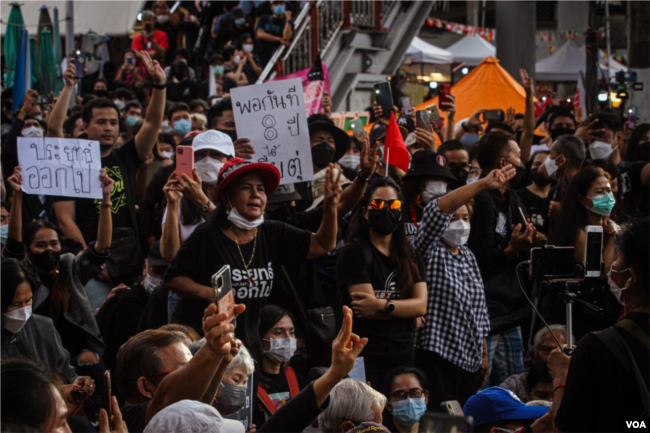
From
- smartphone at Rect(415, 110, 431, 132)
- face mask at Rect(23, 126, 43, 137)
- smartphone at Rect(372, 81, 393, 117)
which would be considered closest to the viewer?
smartphone at Rect(372, 81, 393, 117)

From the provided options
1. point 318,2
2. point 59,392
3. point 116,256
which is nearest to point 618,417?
point 59,392

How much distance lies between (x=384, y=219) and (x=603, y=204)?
1617mm

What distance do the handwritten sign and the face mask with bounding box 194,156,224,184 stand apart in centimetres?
84

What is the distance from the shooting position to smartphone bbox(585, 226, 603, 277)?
4.21 m

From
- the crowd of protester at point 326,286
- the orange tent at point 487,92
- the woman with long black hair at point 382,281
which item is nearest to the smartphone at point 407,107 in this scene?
the crowd of protester at point 326,286

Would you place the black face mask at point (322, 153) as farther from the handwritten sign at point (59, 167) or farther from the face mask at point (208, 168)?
the handwritten sign at point (59, 167)

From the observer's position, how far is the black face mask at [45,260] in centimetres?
565

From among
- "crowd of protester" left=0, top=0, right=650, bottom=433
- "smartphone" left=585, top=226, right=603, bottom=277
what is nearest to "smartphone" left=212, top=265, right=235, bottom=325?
"crowd of protester" left=0, top=0, right=650, bottom=433

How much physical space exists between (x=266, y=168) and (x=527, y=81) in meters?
4.71

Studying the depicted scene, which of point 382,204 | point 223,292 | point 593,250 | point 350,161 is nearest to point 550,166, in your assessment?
point 350,161

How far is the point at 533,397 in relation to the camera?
5.54 metres

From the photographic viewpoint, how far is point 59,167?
20.5 ft

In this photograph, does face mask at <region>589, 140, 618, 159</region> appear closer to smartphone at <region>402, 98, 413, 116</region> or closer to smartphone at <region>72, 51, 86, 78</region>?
smartphone at <region>402, 98, 413, 116</region>

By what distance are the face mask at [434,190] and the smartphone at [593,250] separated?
A: 2.15m
